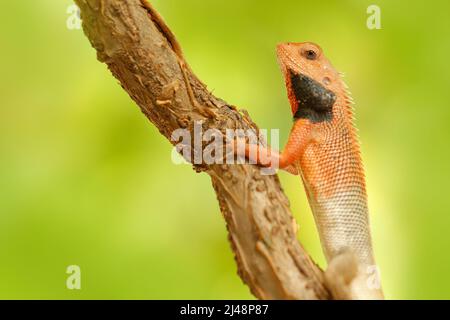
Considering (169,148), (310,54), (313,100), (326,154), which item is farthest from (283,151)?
(169,148)

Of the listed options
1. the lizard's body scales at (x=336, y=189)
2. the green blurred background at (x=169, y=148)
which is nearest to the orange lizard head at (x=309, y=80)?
the lizard's body scales at (x=336, y=189)

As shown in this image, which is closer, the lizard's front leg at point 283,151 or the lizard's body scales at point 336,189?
the lizard's front leg at point 283,151

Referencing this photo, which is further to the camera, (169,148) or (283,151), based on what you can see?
(169,148)

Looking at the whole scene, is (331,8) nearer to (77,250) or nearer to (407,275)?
(407,275)

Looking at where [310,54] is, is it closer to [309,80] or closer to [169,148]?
[309,80]

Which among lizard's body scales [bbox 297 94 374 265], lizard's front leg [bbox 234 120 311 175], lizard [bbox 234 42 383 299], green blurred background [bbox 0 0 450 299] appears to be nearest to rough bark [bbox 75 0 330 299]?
lizard's front leg [bbox 234 120 311 175]

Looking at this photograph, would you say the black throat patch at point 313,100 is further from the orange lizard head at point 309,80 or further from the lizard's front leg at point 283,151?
the lizard's front leg at point 283,151
